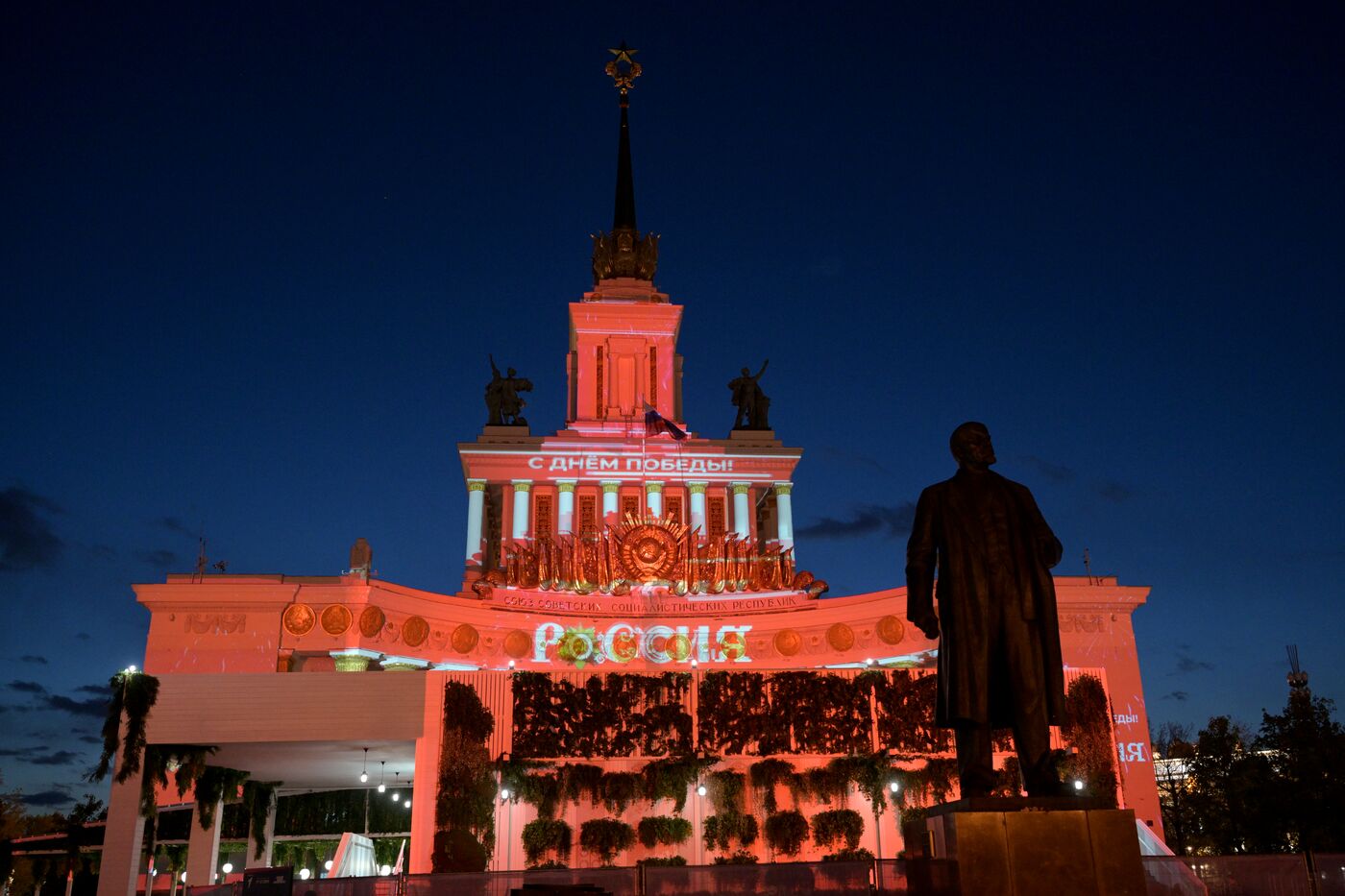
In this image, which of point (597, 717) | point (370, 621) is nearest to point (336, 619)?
point (370, 621)

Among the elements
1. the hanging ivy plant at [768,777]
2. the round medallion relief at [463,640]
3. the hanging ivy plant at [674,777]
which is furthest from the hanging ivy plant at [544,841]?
the round medallion relief at [463,640]

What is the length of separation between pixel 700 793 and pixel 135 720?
39.1 ft

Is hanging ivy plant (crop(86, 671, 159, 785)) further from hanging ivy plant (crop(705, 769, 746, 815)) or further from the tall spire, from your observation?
the tall spire

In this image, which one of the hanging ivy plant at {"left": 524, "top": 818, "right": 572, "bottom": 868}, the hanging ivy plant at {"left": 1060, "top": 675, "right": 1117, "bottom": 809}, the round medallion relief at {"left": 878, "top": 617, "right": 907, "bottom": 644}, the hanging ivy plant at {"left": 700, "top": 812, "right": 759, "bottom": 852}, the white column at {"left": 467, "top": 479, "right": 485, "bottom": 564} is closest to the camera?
the hanging ivy plant at {"left": 524, "top": 818, "right": 572, "bottom": 868}

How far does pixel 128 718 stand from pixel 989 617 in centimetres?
2204

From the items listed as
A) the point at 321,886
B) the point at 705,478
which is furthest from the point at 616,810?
the point at 705,478

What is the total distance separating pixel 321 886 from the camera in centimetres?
1152

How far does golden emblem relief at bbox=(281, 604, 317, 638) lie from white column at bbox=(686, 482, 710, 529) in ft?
55.4

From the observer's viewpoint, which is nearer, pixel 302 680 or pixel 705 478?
pixel 302 680

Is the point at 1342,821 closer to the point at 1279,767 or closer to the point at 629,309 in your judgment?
the point at 1279,767

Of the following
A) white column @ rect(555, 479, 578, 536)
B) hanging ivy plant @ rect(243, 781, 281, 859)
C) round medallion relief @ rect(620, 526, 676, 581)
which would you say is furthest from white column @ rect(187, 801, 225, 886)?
white column @ rect(555, 479, 578, 536)

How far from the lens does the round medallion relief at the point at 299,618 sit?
33.9 metres

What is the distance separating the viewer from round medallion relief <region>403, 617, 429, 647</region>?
34844mm

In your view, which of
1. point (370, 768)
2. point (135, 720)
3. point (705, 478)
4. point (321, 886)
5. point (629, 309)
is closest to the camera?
point (321, 886)
